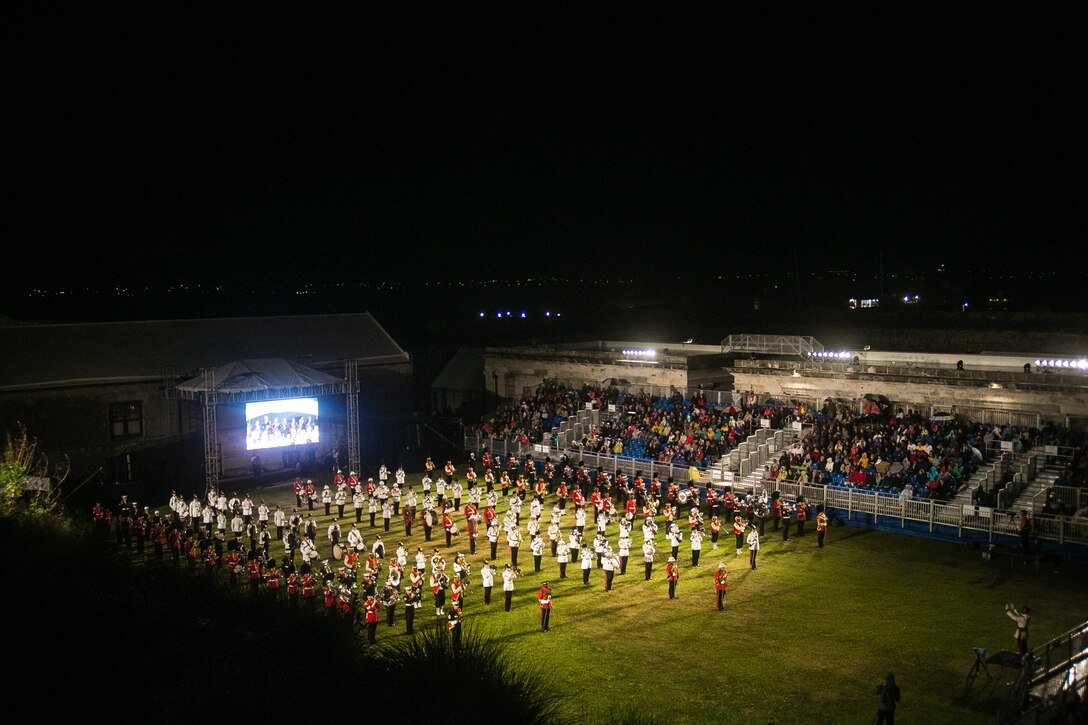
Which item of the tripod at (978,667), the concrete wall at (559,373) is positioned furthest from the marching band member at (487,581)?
the concrete wall at (559,373)

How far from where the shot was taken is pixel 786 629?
61.4ft

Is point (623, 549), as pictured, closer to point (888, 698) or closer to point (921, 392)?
point (888, 698)

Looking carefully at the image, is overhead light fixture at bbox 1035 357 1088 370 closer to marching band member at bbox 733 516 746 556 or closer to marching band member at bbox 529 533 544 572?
marching band member at bbox 733 516 746 556

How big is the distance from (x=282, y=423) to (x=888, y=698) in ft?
91.0

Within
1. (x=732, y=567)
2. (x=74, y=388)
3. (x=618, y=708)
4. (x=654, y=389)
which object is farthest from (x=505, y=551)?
(x=74, y=388)

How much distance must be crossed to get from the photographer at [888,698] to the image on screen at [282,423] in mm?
27135

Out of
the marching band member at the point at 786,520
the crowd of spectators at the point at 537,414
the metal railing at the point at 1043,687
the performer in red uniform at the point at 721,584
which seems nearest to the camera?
the metal railing at the point at 1043,687

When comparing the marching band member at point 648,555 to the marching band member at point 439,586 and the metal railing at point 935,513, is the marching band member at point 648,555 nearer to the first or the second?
the marching band member at point 439,586

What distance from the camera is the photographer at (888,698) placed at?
1341cm

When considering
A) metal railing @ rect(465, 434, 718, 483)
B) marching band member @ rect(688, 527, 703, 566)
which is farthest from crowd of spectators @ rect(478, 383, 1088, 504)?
marching band member @ rect(688, 527, 703, 566)

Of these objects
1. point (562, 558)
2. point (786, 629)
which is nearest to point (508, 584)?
point (562, 558)

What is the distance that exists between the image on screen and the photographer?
27.1m

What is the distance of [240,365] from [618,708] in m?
24.1

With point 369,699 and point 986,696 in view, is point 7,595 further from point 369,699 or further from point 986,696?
point 986,696
